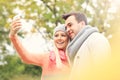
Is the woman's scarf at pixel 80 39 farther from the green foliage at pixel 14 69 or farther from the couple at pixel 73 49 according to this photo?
the green foliage at pixel 14 69

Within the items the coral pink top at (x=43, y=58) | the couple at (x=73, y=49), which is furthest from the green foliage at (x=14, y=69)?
the couple at (x=73, y=49)

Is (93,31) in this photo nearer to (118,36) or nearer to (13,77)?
(118,36)

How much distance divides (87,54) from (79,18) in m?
0.56

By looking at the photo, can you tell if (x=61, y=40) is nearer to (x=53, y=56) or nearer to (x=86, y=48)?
(x=53, y=56)

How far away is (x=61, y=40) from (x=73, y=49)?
0.83 metres

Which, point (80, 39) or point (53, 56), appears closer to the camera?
point (80, 39)

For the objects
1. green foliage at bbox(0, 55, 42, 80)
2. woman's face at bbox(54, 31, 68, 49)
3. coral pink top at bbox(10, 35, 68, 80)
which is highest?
green foliage at bbox(0, 55, 42, 80)

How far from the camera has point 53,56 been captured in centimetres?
387

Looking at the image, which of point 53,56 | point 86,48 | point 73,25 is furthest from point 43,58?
point 86,48

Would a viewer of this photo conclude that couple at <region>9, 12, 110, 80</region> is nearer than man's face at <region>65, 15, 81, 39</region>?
Yes

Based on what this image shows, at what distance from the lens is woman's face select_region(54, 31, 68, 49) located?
378cm

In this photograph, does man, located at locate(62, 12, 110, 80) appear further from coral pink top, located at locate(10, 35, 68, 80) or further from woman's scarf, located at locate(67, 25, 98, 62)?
coral pink top, located at locate(10, 35, 68, 80)

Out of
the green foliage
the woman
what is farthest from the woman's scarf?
the green foliage

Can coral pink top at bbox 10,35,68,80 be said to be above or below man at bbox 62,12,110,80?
above
